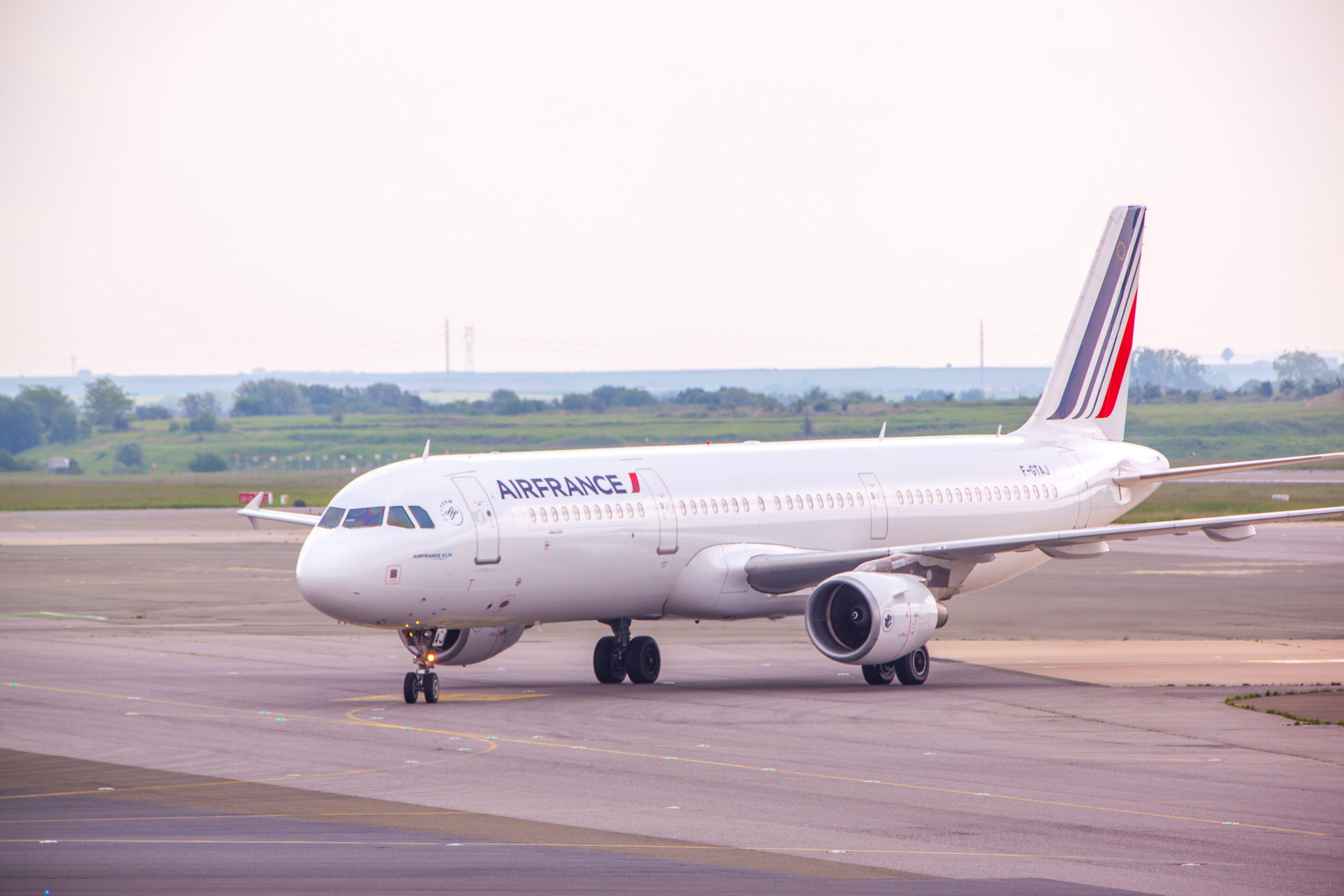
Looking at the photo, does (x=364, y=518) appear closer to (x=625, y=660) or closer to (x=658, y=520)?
(x=658, y=520)

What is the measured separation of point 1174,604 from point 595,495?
1940 centimetres

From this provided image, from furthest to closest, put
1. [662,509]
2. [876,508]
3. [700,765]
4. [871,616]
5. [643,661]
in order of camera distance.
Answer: [876,508] < [643,661] < [662,509] < [871,616] < [700,765]

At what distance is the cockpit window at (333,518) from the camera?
25938 millimetres

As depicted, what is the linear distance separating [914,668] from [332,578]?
32.9ft

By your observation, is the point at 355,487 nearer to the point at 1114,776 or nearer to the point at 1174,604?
the point at 1114,776

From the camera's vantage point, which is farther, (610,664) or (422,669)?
(610,664)

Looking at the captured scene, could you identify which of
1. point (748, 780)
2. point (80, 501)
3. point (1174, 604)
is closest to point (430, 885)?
point (748, 780)

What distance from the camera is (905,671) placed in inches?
1114

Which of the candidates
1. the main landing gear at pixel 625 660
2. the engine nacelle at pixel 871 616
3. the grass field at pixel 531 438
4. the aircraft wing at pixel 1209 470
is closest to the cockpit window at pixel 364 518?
the main landing gear at pixel 625 660

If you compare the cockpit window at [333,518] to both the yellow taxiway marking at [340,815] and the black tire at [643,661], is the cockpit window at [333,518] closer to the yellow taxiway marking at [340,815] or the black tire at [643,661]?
the black tire at [643,661]

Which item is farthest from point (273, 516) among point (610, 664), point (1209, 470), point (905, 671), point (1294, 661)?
point (1294, 661)

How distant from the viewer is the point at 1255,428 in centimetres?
12181

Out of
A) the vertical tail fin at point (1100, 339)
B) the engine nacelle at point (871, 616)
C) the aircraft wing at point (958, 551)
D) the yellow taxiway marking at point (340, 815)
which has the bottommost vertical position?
the yellow taxiway marking at point (340, 815)

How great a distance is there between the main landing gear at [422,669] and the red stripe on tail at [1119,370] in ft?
59.3
